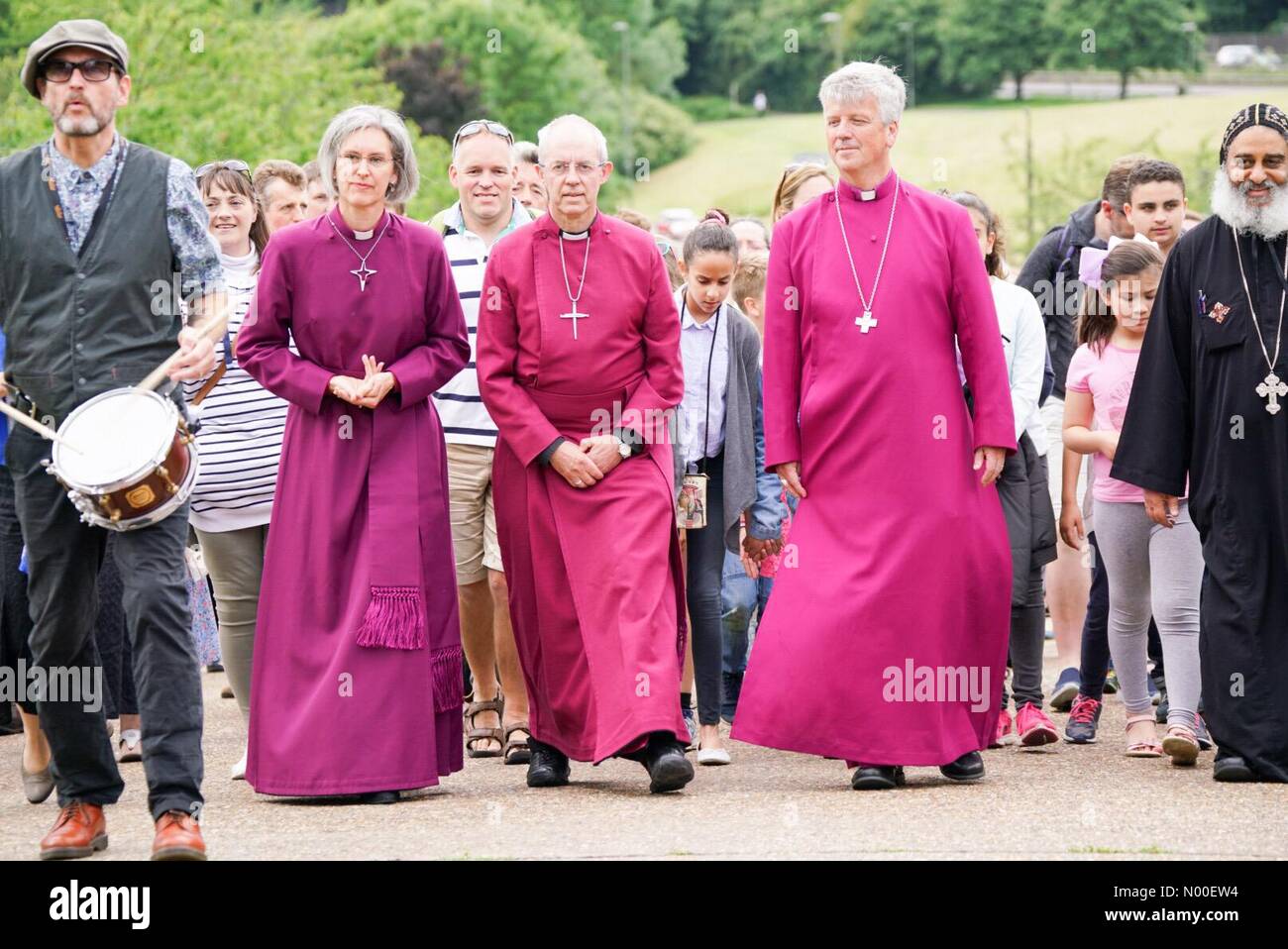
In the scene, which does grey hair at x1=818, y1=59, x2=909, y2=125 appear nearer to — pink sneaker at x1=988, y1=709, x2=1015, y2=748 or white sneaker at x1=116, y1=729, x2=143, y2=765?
pink sneaker at x1=988, y1=709, x2=1015, y2=748

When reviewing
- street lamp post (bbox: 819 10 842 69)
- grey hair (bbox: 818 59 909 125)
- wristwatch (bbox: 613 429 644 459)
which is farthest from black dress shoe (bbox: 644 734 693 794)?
street lamp post (bbox: 819 10 842 69)

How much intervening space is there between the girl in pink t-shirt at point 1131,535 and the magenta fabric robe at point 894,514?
31.1 inches

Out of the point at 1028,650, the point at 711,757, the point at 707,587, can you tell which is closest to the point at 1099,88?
the point at 1028,650

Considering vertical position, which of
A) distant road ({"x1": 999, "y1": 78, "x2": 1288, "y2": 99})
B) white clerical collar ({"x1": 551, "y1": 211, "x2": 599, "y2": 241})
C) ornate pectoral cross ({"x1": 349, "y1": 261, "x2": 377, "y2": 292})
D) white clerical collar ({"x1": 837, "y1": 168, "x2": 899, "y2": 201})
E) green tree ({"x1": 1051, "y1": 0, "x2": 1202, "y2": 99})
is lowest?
ornate pectoral cross ({"x1": 349, "y1": 261, "x2": 377, "y2": 292})

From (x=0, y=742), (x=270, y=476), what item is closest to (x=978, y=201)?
(x=270, y=476)

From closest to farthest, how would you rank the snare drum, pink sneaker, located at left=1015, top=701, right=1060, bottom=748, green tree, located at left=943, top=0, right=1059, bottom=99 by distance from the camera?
the snare drum
pink sneaker, located at left=1015, top=701, right=1060, bottom=748
green tree, located at left=943, top=0, right=1059, bottom=99

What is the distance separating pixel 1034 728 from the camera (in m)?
8.32

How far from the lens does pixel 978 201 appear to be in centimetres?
891

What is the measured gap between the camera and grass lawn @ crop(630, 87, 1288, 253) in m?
47.0

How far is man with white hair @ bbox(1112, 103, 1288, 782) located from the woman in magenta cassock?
→ 2664 millimetres

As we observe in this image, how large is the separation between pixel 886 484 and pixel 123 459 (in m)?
2.88

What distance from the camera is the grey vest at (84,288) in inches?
244
